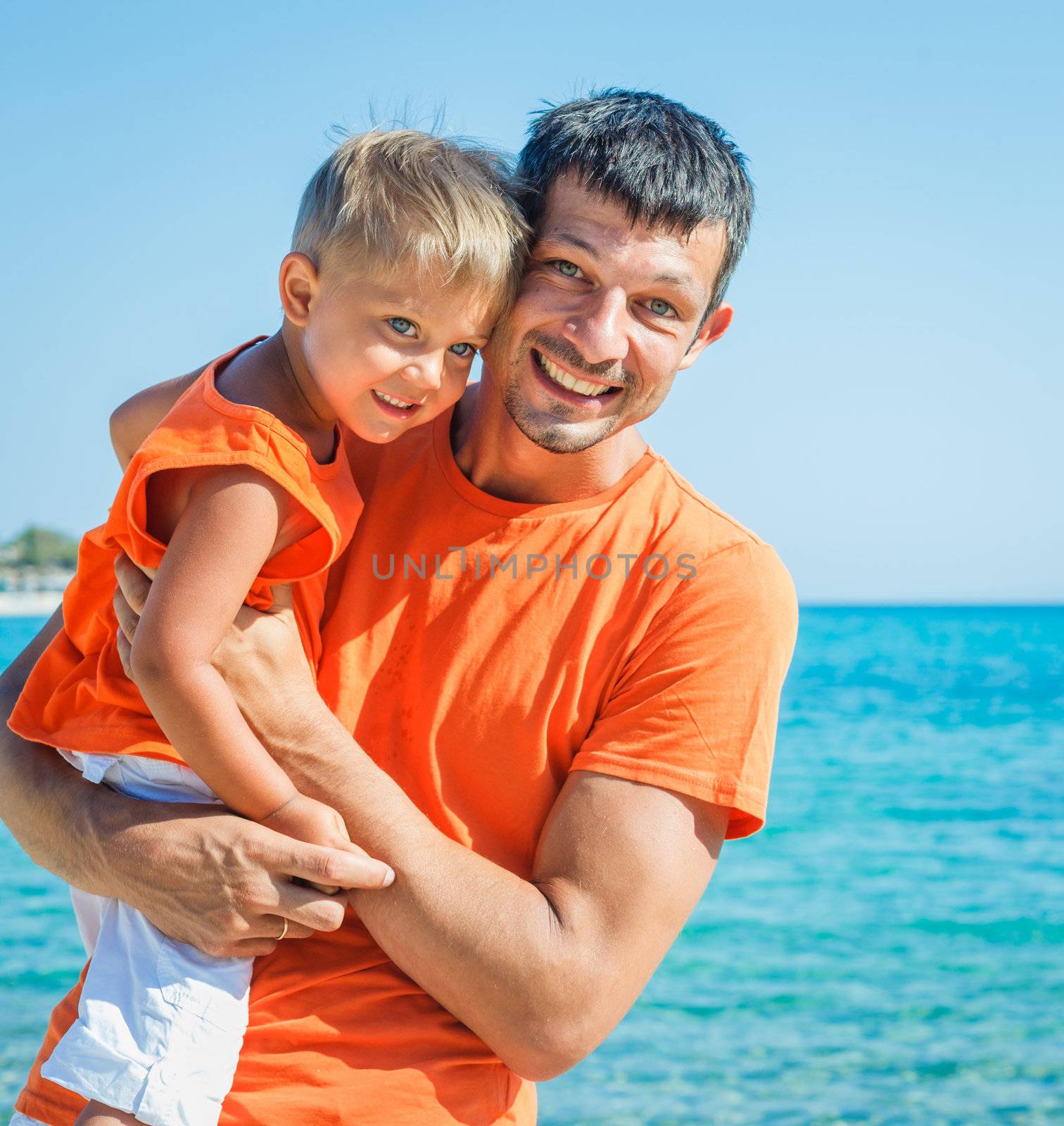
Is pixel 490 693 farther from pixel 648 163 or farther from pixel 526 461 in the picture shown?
pixel 648 163

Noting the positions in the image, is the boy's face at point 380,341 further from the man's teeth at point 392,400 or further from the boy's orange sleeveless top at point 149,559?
the boy's orange sleeveless top at point 149,559

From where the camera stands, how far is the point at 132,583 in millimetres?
2062

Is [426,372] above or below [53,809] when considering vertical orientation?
above

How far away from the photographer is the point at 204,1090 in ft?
6.34

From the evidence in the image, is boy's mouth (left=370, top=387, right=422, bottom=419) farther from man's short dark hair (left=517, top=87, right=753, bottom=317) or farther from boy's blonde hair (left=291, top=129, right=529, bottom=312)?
man's short dark hair (left=517, top=87, right=753, bottom=317)

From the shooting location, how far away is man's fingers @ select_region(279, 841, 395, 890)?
1947 mm

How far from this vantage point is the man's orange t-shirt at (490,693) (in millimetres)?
2016

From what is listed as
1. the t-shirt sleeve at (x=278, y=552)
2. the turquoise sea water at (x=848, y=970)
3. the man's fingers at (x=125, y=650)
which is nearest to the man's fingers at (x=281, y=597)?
the t-shirt sleeve at (x=278, y=552)

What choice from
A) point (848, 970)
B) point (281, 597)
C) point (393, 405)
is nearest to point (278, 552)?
point (281, 597)

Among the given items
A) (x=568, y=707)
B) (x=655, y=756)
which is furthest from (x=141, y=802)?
(x=655, y=756)

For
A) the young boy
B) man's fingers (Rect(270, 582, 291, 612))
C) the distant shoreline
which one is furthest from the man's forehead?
the distant shoreline

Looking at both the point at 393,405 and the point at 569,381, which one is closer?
the point at 393,405

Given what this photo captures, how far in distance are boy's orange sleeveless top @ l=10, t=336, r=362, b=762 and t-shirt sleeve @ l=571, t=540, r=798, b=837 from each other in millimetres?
584

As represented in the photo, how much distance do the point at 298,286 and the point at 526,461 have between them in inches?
21.8
